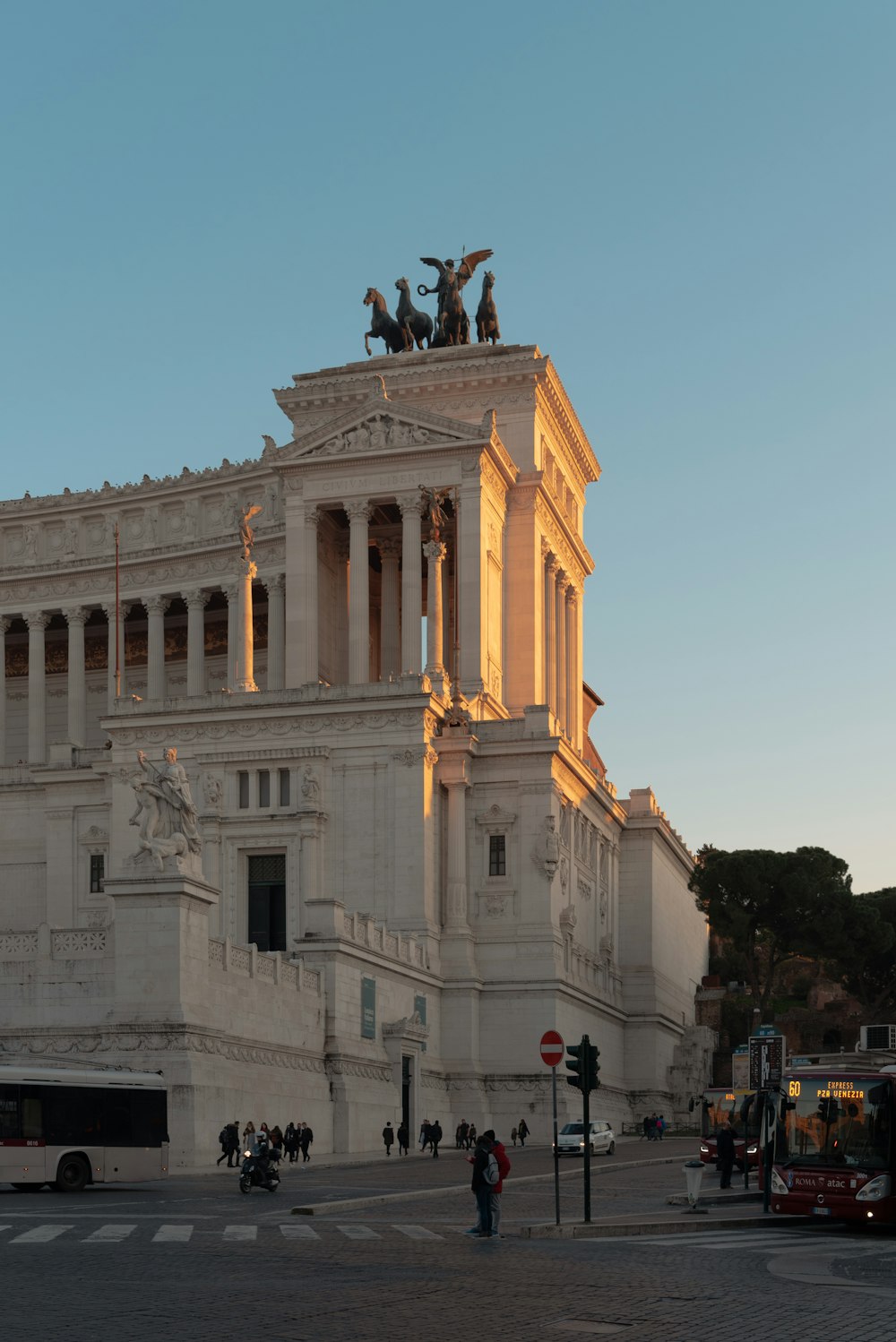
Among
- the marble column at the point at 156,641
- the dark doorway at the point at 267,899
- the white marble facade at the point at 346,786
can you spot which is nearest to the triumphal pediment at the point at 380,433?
the white marble facade at the point at 346,786

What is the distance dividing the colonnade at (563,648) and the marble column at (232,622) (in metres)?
15.7

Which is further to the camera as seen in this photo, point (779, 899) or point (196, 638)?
point (779, 899)

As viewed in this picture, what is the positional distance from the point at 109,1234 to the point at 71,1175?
41.9ft

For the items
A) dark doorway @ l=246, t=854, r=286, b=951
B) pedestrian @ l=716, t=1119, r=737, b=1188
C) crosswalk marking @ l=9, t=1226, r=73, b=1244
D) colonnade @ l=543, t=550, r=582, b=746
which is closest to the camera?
crosswalk marking @ l=9, t=1226, r=73, b=1244

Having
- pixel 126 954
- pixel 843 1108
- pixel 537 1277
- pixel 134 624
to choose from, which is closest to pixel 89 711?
pixel 134 624

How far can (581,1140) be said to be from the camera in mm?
63125

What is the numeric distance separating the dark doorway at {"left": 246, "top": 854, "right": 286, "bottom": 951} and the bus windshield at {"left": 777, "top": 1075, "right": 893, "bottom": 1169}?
4234 centimetres

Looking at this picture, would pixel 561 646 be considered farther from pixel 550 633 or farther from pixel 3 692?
pixel 3 692

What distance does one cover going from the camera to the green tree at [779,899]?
109688mm

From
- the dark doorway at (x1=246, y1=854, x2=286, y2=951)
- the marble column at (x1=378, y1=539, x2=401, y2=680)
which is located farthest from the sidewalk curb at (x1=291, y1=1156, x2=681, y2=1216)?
the marble column at (x1=378, y1=539, x2=401, y2=680)

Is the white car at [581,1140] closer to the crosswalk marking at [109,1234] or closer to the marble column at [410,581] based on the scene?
the marble column at [410,581]

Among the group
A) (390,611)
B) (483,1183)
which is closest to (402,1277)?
(483,1183)

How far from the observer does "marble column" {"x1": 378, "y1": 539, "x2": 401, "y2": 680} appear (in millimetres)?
96875

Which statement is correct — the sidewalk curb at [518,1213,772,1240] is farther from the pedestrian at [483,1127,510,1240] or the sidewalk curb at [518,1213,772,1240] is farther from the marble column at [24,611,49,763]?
the marble column at [24,611,49,763]
